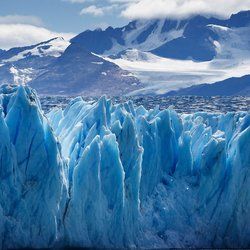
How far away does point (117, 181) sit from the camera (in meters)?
23.2

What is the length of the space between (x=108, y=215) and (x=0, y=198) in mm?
4075

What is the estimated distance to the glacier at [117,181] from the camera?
72.1 ft

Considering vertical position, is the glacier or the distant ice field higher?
the glacier

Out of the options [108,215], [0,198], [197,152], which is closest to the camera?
[0,198]

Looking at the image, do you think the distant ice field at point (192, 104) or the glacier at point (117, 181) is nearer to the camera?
the glacier at point (117, 181)

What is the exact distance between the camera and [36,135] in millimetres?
22234

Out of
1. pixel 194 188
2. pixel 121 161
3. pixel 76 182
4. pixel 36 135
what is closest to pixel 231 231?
pixel 194 188

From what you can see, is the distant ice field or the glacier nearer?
the glacier

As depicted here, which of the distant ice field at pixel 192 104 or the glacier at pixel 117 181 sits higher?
the glacier at pixel 117 181

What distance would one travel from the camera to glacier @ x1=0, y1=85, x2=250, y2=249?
22.0m

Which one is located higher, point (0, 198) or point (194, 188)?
point (0, 198)

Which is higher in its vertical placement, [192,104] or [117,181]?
[117,181]

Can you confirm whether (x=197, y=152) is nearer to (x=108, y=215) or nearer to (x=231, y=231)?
(x=231, y=231)

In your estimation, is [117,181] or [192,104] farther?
[192,104]
